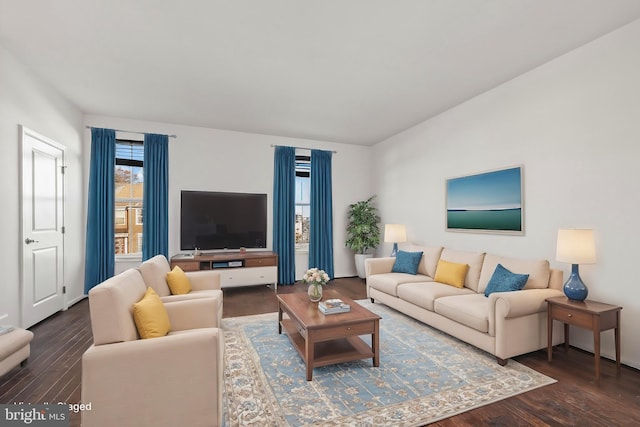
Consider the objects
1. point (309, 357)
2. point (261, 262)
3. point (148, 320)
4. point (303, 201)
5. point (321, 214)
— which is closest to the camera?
point (148, 320)

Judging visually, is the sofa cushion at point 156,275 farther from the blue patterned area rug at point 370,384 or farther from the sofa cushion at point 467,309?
the sofa cushion at point 467,309

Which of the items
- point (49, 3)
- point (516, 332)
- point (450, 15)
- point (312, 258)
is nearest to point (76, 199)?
point (49, 3)

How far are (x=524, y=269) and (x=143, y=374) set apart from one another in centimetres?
340

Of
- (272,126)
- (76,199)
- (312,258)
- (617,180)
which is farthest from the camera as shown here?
(312,258)

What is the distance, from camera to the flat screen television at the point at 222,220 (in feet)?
16.7

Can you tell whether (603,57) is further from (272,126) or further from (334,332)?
(272,126)

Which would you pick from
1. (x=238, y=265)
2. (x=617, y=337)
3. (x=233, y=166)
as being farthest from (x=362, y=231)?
(x=617, y=337)

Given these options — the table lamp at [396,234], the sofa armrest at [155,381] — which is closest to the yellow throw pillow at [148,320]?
the sofa armrest at [155,381]

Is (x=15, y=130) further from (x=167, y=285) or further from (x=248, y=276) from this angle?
(x=248, y=276)

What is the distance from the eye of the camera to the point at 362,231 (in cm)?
596

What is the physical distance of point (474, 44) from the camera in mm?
2783

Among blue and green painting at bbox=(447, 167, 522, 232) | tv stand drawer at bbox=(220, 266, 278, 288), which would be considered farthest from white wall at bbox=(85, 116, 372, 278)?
blue and green painting at bbox=(447, 167, 522, 232)

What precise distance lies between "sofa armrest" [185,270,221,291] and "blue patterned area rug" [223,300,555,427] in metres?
0.64

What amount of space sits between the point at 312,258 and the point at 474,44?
4.38 metres
